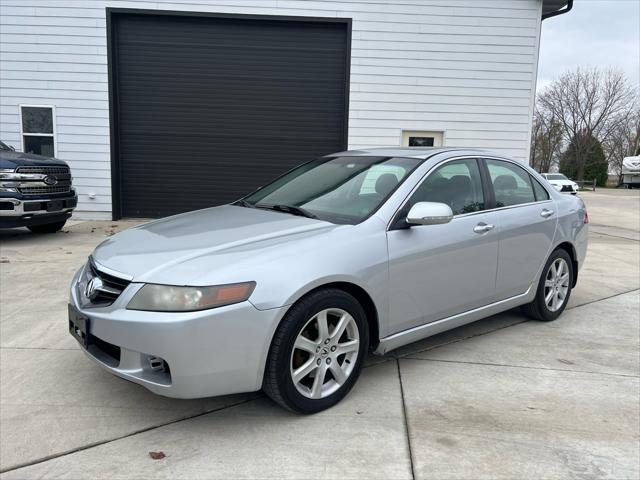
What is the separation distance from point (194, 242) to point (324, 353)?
39.1 inches

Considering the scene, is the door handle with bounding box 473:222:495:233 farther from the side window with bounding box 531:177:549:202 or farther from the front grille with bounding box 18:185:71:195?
the front grille with bounding box 18:185:71:195

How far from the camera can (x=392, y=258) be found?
3277 mm

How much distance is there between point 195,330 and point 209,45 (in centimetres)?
973

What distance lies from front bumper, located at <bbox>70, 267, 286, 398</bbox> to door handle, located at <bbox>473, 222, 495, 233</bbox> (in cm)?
179

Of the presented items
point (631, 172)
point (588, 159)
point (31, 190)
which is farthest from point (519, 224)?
point (588, 159)

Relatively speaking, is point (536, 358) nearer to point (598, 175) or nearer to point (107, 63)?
point (107, 63)

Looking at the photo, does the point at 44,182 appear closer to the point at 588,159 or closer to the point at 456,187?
the point at 456,187

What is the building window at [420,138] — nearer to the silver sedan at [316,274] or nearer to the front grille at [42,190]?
the front grille at [42,190]

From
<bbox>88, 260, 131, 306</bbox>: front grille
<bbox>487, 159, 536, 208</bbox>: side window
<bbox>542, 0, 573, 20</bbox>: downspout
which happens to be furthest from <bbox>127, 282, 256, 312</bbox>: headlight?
<bbox>542, 0, 573, 20</bbox>: downspout

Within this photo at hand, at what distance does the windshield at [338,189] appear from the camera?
140 inches

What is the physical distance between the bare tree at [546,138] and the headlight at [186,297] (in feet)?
182

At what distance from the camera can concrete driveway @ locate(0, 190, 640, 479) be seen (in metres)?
2.58

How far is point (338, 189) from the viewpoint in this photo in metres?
3.86

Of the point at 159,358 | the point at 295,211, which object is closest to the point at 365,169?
the point at 295,211
